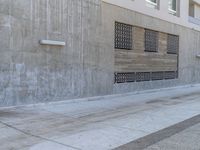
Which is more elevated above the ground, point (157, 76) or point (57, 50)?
point (57, 50)

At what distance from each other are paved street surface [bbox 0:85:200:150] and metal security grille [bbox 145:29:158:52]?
21.6ft

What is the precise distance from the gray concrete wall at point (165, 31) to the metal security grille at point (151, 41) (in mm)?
293

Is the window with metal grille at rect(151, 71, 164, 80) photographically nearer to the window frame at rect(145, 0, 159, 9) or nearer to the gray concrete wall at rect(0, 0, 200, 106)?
the gray concrete wall at rect(0, 0, 200, 106)

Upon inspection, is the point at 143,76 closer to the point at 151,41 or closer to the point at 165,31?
the point at 151,41

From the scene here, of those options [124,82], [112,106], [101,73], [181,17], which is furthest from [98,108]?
[181,17]

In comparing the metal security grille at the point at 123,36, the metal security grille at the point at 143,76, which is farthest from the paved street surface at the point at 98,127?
the metal security grille at the point at 143,76

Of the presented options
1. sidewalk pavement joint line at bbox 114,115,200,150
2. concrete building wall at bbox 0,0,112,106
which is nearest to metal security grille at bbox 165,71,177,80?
concrete building wall at bbox 0,0,112,106

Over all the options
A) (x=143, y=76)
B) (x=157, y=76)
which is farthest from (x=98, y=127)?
(x=157, y=76)

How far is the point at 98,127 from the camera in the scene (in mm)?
7445

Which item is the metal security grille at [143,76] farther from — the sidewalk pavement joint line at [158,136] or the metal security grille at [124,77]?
the sidewalk pavement joint line at [158,136]

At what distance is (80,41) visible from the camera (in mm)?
12242

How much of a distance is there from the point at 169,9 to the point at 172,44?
7.55 feet

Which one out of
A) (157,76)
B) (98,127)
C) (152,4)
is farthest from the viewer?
(157,76)

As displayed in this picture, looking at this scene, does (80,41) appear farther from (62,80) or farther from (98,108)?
(98,108)
